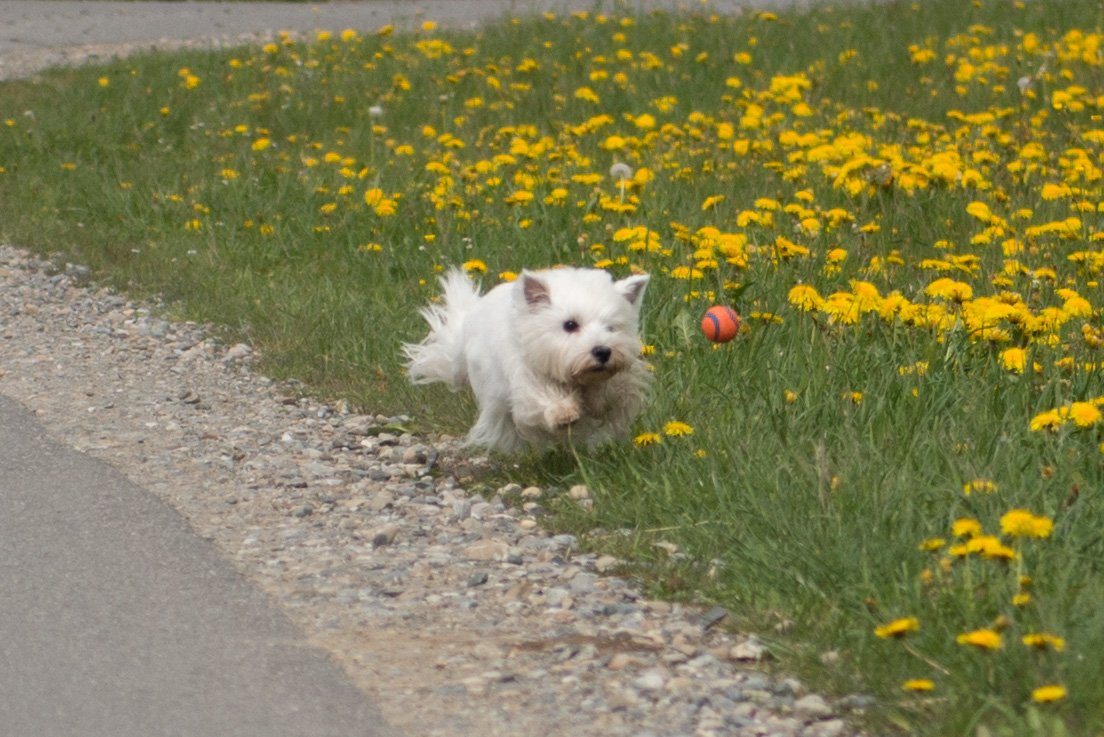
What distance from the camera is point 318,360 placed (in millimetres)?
6902

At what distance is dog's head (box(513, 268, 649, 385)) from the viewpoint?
4965 mm

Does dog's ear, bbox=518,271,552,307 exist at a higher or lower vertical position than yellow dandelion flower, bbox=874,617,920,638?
higher

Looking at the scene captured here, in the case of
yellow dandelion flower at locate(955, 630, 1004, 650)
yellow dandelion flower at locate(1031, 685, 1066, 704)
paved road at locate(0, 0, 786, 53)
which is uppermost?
paved road at locate(0, 0, 786, 53)

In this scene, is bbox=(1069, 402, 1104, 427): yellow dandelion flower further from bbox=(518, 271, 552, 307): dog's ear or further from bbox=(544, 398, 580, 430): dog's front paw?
bbox=(518, 271, 552, 307): dog's ear

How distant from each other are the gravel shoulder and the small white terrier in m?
0.26

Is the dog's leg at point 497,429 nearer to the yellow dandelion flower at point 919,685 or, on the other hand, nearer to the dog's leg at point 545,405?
the dog's leg at point 545,405

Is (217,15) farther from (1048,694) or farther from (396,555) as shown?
(1048,694)

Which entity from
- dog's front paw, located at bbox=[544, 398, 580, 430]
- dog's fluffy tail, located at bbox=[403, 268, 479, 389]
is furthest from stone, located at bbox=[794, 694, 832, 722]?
dog's fluffy tail, located at bbox=[403, 268, 479, 389]

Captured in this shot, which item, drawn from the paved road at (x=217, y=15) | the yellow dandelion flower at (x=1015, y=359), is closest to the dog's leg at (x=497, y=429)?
the yellow dandelion flower at (x=1015, y=359)

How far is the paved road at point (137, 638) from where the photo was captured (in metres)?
3.56

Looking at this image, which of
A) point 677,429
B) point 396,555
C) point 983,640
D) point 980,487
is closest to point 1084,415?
point 980,487

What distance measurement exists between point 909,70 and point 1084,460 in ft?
26.5

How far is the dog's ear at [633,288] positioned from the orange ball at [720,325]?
1.56 ft

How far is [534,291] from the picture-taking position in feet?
16.8
